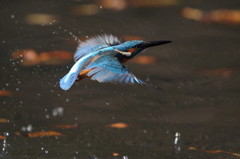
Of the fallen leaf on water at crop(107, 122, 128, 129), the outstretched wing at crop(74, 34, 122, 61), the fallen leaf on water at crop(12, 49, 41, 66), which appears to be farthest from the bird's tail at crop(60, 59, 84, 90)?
the fallen leaf on water at crop(12, 49, 41, 66)

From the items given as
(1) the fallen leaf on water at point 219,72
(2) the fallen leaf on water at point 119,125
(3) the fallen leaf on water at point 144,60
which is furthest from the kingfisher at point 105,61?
(1) the fallen leaf on water at point 219,72

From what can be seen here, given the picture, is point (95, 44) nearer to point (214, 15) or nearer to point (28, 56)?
point (28, 56)

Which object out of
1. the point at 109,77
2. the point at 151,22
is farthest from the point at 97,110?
the point at 109,77

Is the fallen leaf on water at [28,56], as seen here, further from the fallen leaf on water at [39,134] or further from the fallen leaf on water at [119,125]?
the fallen leaf on water at [119,125]

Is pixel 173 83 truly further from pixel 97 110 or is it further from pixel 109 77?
pixel 109 77

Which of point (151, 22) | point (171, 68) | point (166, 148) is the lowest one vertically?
point (166, 148)

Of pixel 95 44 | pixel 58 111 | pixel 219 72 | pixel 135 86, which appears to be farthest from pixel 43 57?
pixel 95 44

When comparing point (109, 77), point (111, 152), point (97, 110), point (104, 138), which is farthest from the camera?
point (97, 110)

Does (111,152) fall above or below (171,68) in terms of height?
below
